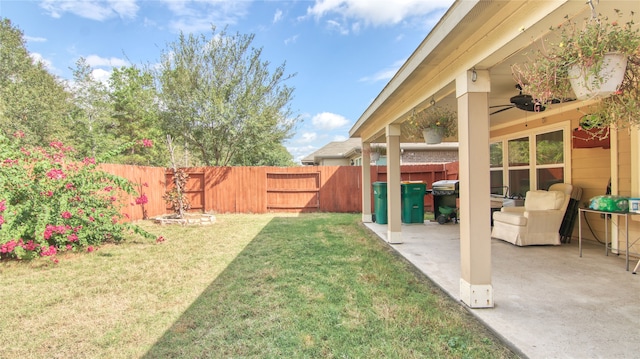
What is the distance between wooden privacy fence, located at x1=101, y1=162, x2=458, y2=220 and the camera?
1049cm

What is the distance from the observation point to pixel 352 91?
1598 cm

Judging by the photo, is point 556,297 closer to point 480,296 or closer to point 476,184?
point 480,296

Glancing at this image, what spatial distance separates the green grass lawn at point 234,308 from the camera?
2180mm

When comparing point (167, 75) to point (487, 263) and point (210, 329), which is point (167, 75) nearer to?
point (210, 329)

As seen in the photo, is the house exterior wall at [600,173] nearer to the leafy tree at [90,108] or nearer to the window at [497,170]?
the window at [497,170]

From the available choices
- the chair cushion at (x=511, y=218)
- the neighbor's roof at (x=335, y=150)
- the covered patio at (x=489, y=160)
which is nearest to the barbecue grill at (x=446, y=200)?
the chair cushion at (x=511, y=218)

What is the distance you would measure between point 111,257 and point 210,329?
3338 mm

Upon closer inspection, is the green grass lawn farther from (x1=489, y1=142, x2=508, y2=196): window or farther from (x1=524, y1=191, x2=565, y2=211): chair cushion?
(x1=489, y1=142, x2=508, y2=196): window

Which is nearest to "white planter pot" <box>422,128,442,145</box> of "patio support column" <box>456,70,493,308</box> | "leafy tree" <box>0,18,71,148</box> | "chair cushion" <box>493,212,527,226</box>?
"patio support column" <box>456,70,493,308</box>

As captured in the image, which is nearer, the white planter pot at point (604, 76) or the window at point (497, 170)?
the white planter pot at point (604, 76)

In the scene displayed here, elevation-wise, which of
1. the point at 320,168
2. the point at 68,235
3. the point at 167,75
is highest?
the point at 167,75

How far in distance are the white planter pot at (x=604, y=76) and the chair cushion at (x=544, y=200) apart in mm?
3705

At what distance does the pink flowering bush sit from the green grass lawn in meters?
0.38

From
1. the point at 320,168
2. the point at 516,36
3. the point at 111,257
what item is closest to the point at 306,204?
the point at 320,168
